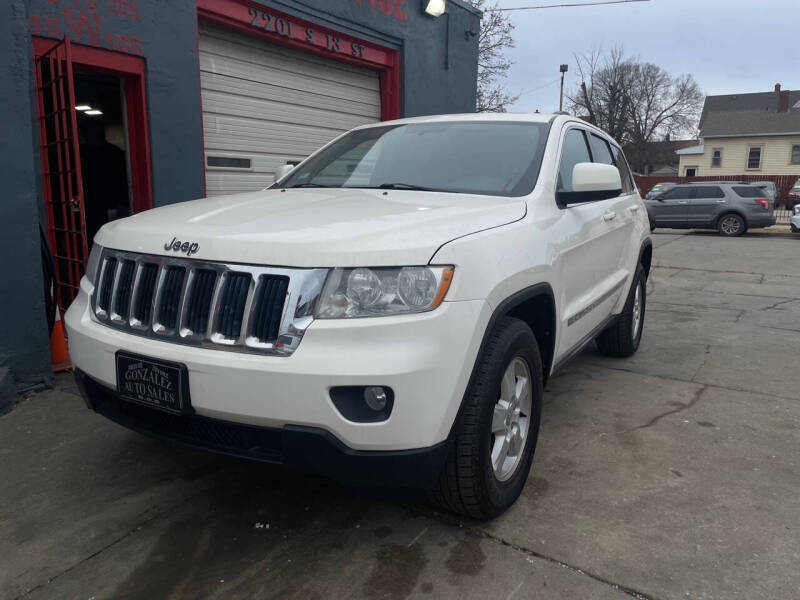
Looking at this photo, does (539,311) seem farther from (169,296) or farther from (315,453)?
(169,296)

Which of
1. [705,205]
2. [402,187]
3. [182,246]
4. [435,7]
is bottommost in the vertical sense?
[705,205]

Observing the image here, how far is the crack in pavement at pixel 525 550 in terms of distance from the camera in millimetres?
2307

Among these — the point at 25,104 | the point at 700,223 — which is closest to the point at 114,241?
the point at 25,104

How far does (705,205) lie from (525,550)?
19.3 m

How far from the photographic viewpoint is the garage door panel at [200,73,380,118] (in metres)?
6.67

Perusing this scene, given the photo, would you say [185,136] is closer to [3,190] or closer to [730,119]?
[3,190]

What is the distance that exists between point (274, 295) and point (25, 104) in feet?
9.83

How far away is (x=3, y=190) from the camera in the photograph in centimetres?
406

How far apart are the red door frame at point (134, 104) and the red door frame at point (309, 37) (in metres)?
1.09

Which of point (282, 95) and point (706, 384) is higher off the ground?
point (282, 95)

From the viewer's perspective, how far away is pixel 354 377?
6.85 feet

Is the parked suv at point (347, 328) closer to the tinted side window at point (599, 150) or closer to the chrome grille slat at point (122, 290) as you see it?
the chrome grille slat at point (122, 290)

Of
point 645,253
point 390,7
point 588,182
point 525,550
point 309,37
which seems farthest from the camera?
point 390,7

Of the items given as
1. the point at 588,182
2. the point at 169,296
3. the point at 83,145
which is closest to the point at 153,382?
the point at 169,296
